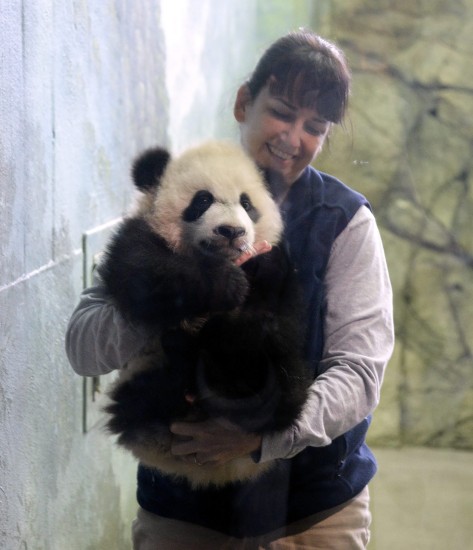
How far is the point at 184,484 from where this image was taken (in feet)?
4.75

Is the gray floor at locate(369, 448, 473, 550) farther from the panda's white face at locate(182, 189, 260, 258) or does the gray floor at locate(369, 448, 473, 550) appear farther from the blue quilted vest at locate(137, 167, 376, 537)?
the panda's white face at locate(182, 189, 260, 258)

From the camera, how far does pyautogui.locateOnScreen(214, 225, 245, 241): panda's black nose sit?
4.32 feet

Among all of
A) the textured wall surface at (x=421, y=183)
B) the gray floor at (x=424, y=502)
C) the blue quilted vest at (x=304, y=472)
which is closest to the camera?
the blue quilted vest at (x=304, y=472)

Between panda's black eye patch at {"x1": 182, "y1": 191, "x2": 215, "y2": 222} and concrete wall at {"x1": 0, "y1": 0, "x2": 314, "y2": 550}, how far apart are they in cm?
15

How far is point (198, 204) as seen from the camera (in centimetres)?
139

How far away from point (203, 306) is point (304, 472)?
1.38ft

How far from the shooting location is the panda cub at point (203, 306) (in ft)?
4.18

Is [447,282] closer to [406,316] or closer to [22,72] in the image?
[406,316]

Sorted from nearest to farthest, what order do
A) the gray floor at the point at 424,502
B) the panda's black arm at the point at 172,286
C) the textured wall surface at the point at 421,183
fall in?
the panda's black arm at the point at 172,286 < the textured wall surface at the point at 421,183 < the gray floor at the point at 424,502

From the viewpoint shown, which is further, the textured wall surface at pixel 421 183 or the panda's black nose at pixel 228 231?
the textured wall surface at pixel 421 183

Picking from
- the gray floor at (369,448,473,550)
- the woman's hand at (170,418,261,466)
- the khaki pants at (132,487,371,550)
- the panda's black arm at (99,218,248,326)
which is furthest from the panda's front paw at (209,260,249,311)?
the gray floor at (369,448,473,550)

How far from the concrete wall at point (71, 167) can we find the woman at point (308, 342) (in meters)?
0.14

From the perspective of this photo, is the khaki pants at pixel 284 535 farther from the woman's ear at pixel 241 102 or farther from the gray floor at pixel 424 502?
the gray floor at pixel 424 502

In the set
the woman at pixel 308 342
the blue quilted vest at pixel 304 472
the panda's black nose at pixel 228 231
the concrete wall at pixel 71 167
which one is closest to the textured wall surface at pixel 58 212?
the concrete wall at pixel 71 167
